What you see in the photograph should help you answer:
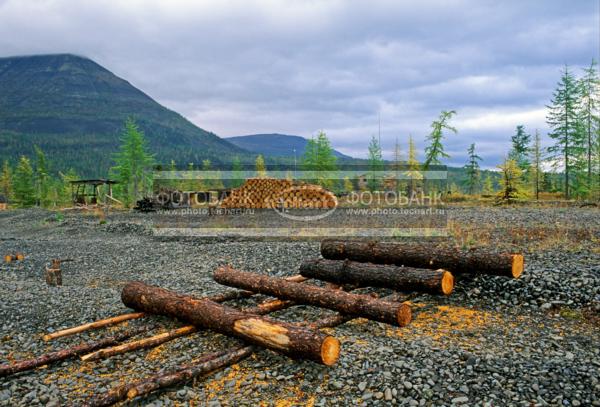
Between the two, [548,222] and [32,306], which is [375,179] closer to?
[548,222]

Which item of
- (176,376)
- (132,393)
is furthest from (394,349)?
(132,393)

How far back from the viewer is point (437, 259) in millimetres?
8844

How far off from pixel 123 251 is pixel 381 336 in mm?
12071

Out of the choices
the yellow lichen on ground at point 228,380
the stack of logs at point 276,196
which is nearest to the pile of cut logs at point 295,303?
the yellow lichen on ground at point 228,380

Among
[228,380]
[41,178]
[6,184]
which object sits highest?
[41,178]

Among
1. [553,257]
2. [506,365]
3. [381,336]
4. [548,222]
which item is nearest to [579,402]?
[506,365]

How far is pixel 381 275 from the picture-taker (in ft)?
28.4

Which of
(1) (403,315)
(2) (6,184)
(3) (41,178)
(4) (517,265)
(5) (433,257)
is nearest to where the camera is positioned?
(1) (403,315)

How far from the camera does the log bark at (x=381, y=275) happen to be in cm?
791

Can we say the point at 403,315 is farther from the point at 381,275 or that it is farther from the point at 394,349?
the point at 381,275

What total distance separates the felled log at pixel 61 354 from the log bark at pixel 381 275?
14.0ft

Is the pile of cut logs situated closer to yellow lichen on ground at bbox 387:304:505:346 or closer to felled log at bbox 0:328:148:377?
felled log at bbox 0:328:148:377

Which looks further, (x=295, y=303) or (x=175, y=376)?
(x=295, y=303)

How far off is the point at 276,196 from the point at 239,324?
23.8 metres
